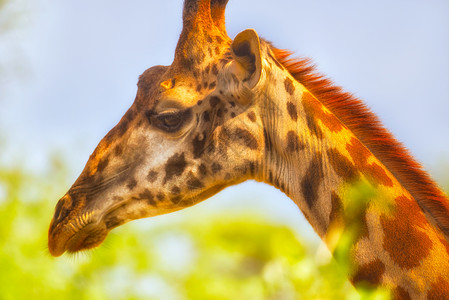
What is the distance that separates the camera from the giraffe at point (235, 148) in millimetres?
3182

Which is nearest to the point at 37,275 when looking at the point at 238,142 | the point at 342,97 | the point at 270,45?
the point at 238,142

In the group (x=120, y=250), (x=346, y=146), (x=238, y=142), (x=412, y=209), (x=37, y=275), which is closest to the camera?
(x=37, y=275)

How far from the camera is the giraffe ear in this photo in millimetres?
3383

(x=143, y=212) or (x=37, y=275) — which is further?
(x=143, y=212)

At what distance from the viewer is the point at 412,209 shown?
2975mm

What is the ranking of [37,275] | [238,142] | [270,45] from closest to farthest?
1. [37,275]
2. [238,142]
3. [270,45]

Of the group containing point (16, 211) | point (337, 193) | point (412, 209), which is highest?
point (16, 211)

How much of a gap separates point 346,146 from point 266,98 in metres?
0.67

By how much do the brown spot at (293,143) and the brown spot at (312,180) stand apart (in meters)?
0.15

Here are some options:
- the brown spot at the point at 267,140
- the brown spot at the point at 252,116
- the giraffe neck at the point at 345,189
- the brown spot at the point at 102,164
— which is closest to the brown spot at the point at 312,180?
the giraffe neck at the point at 345,189

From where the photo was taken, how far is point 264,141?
11.7 ft

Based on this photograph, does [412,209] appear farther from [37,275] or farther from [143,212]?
[37,275]

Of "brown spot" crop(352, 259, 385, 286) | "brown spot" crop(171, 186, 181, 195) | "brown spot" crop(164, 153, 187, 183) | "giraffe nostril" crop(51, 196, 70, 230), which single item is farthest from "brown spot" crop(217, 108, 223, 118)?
"brown spot" crop(352, 259, 385, 286)

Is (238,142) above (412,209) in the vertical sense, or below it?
above
